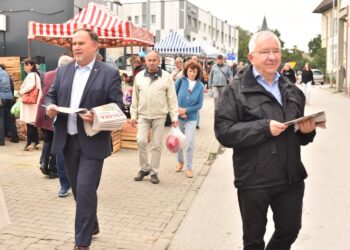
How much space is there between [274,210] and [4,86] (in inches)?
326

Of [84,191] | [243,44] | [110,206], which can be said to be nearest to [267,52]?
[84,191]

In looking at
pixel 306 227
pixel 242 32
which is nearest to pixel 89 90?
pixel 306 227

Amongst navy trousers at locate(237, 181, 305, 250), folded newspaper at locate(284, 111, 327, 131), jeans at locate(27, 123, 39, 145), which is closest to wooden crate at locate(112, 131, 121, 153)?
jeans at locate(27, 123, 39, 145)

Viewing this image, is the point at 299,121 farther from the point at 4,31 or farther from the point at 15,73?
the point at 4,31

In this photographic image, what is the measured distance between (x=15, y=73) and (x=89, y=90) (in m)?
8.24

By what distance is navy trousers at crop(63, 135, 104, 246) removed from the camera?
4320 mm

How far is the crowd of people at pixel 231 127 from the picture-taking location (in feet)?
10.5

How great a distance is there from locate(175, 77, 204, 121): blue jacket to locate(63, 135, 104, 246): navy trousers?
3.46 metres

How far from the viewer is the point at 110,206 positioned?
6.11 m

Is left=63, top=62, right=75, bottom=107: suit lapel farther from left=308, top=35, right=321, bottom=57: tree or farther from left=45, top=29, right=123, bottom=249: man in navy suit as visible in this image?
left=308, top=35, right=321, bottom=57: tree

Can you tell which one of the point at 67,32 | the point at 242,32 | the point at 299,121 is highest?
the point at 242,32

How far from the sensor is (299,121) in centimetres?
310

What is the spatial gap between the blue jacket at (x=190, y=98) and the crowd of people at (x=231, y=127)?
0.39 meters

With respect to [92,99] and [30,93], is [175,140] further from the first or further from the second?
[30,93]
